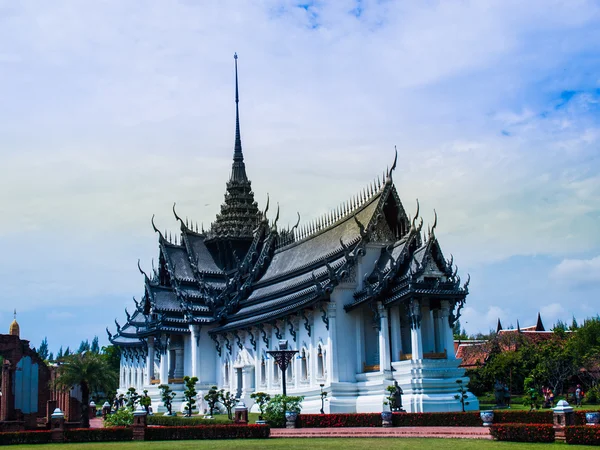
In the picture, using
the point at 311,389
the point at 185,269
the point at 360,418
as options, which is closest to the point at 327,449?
the point at 360,418

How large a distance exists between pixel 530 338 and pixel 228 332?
2923cm

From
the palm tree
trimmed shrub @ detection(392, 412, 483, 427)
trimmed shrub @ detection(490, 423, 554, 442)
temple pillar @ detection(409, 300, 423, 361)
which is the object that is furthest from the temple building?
trimmed shrub @ detection(490, 423, 554, 442)

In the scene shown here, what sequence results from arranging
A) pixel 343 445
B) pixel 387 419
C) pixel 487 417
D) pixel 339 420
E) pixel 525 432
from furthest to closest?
1. pixel 339 420
2. pixel 387 419
3. pixel 487 417
4. pixel 525 432
5. pixel 343 445

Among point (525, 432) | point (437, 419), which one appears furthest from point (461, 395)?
point (525, 432)

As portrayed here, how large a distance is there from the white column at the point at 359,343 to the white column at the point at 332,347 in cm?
103

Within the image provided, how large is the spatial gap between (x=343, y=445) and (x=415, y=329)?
1131cm

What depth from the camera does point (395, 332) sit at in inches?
1265

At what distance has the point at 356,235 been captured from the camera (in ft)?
117

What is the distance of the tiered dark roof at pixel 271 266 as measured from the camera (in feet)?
105

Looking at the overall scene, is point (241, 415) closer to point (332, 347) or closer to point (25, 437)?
point (25, 437)

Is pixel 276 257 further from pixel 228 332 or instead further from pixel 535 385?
pixel 535 385

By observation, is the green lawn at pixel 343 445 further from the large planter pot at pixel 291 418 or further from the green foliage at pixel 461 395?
the green foliage at pixel 461 395

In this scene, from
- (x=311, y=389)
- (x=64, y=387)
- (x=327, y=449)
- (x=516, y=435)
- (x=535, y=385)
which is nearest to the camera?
(x=327, y=449)

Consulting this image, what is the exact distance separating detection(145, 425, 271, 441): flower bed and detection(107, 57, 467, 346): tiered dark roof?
9040 millimetres
